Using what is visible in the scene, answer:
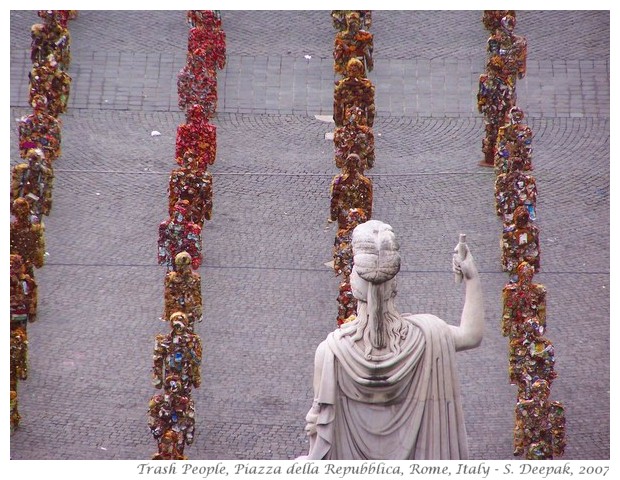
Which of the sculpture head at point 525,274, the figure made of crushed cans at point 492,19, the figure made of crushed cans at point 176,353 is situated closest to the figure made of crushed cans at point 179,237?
the figure made of crushed cans at point 176,353

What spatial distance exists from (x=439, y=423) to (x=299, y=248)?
1023cm

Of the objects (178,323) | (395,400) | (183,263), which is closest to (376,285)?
(395,400)

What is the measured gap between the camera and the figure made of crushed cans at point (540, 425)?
17.3 metres

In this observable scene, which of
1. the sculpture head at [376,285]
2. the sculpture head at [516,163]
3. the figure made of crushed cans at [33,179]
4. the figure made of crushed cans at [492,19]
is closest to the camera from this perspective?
the sculpture head at [376,285]

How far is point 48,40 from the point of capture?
25797mm

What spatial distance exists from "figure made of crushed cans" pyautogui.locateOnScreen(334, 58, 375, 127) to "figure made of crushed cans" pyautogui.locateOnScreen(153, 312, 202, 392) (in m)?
6.61

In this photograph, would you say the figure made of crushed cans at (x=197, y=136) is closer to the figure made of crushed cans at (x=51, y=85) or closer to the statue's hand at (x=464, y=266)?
→ the figure made of crushed cans at (x=51, y=85)

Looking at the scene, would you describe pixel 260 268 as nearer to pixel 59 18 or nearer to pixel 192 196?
pixel 192 196

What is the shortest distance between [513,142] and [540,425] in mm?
5617

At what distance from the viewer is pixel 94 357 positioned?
63.9 feet

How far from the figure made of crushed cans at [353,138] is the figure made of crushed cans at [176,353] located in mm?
4908

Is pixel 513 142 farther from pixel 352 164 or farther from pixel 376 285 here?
pixel 376 285

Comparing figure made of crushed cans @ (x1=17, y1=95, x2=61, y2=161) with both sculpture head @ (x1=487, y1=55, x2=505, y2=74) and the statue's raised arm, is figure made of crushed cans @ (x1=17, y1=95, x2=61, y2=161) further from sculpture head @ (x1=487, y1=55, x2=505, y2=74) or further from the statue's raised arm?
the statue's raised arm
